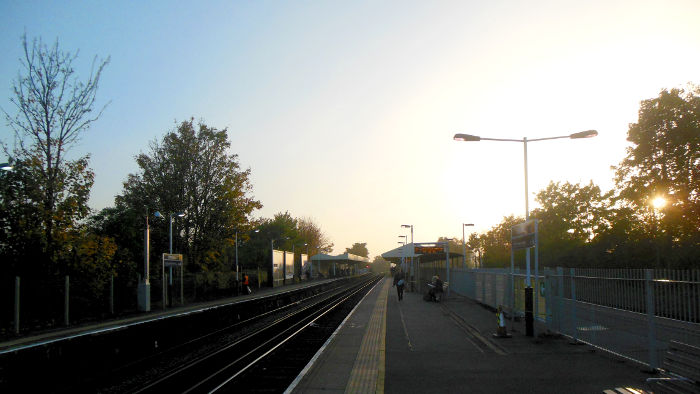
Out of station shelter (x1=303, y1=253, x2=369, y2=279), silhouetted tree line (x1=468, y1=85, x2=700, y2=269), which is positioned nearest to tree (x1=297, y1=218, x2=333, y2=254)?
station shelter (x1=303, y1=253, x2=369, y2=279)

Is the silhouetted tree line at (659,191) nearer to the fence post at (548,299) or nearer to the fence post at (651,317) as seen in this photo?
the fence post at (548,299)

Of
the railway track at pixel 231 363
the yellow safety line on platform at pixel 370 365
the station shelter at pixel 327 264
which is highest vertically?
the yellow safety line on platform at pixel 370 365

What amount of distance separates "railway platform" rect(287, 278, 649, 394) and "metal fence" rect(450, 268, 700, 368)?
1.42 ft

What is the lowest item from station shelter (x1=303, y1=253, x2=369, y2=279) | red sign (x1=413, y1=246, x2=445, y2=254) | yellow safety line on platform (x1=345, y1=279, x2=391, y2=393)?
station shelter (x1=303, y1=253, x2=369, y2=279)

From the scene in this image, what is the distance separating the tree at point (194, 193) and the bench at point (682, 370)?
124 ft

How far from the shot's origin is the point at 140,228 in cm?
3972

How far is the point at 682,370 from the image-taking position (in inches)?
298

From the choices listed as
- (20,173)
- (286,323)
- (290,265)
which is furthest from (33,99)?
(290,265)

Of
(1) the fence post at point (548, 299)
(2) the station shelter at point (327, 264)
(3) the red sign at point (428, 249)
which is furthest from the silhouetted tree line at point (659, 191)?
(2) the station shelter at point (327, 264)

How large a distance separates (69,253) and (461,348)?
56.1ft

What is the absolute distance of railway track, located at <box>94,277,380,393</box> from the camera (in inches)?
403

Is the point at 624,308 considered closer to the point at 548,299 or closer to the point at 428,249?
the point at 548,299

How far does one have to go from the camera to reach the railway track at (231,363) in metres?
10.2

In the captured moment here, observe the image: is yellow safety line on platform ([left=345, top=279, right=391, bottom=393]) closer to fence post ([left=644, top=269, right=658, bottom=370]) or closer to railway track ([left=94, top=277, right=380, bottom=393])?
railway track ([left=94, top=277, right=380, bottom=393])
